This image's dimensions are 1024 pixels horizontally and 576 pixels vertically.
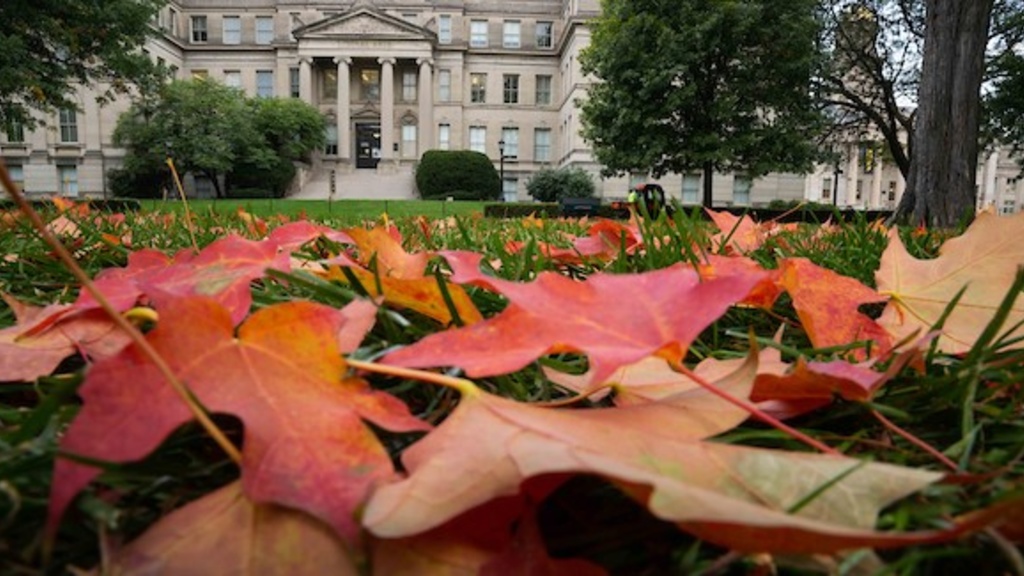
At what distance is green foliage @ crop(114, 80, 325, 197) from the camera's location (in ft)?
101

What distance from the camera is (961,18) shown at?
685cm

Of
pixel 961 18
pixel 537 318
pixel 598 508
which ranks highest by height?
pixel 961 18

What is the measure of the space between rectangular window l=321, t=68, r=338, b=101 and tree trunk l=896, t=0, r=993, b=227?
40.4 m

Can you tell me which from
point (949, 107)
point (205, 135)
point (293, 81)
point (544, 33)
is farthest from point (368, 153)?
point (949, 107)

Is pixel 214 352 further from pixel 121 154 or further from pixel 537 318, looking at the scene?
pixel 121 154

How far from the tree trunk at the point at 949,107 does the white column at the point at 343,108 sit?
3744 centimetres

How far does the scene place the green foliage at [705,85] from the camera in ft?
64.4

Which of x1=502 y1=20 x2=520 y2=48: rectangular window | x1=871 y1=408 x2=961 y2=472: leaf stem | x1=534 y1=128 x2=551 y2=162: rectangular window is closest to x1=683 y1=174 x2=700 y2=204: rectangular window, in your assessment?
x1=534 y1=128 x2=551 y2=162: rectangular window

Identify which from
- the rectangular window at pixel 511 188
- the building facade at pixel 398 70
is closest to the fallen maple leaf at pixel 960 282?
the building facade at pixel 398 70

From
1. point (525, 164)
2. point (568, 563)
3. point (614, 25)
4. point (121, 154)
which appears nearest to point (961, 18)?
point (568, 563)

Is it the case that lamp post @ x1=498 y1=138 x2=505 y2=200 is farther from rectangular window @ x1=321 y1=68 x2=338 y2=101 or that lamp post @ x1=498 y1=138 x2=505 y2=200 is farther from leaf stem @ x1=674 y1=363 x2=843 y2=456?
leaf stem @ x1=674 y1=363 x2=843 y2=456

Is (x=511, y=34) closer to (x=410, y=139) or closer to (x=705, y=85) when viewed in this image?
(x=410, y=139)

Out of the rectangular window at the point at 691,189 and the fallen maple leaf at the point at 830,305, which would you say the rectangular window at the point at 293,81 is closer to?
the rectangular window at the point at 691,189

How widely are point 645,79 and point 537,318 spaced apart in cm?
2110
